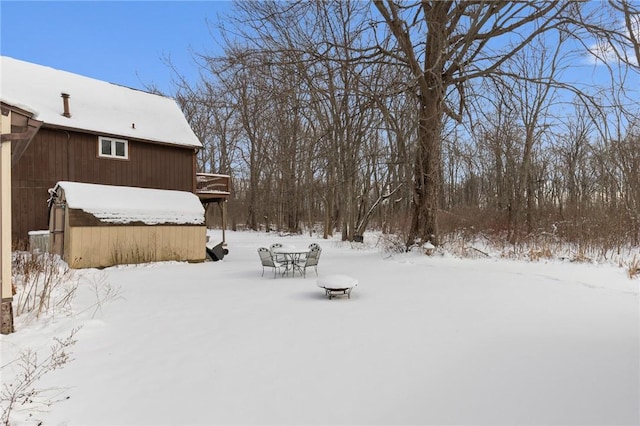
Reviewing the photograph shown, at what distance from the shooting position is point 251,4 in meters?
9.49

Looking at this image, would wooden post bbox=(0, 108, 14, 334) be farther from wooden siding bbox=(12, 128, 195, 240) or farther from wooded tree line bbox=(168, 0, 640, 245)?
wooden siding bbox=(12, 128, 195, 240)

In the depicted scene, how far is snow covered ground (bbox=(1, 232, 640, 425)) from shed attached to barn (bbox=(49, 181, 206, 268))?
4819 mm

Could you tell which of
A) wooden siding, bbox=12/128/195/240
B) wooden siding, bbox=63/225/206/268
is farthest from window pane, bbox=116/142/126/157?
wooden siding, bbox=63/225/206/268

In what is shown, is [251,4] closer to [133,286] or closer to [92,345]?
[133,286]

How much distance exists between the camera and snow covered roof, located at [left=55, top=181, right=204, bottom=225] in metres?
11.8

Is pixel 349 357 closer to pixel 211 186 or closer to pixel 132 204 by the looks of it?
pixel 132 204

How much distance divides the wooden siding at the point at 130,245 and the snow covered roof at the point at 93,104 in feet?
16.3

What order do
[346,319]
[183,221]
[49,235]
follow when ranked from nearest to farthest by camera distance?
[346,319], [49,235], [183,221]

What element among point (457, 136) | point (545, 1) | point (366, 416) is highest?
point (545, 1)

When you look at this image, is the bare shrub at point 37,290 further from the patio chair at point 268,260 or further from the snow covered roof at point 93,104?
the snow covered roof at point 93,104

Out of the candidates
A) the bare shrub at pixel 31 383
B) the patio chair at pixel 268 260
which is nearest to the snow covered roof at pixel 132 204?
the patio chair at pixel 268 260

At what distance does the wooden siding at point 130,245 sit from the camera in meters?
11.3

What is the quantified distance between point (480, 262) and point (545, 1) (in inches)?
251

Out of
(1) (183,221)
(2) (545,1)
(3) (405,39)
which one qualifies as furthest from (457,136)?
(1) (183,221)
